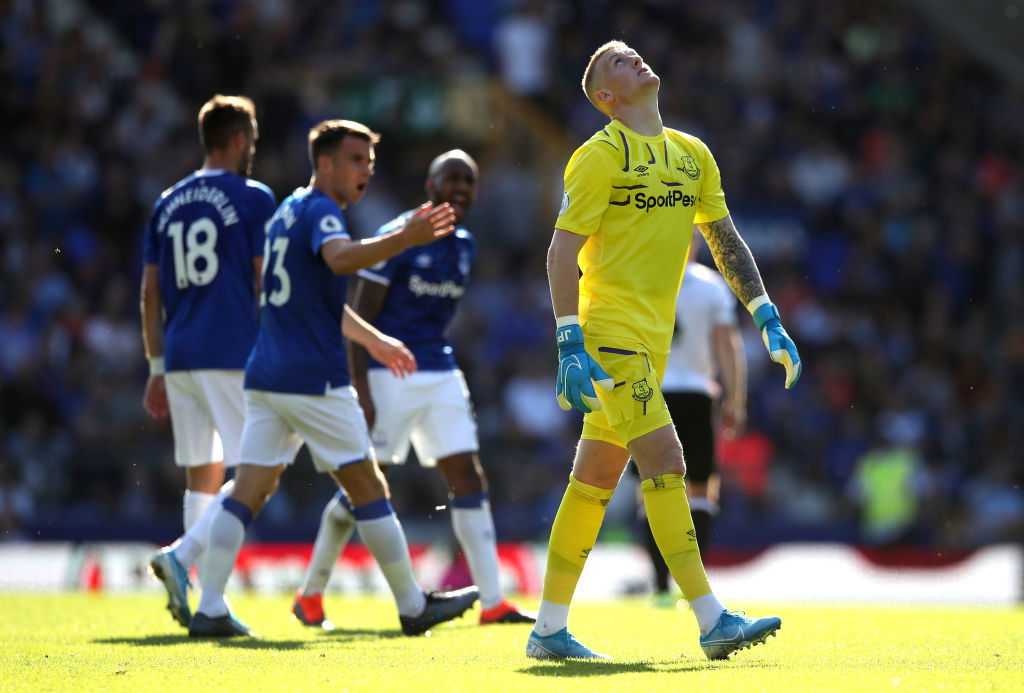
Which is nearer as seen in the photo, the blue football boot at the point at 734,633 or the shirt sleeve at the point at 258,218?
the blue football boot at the point at 734,633

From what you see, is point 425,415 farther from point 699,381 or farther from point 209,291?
point 699,381

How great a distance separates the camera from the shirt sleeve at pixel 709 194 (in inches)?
252

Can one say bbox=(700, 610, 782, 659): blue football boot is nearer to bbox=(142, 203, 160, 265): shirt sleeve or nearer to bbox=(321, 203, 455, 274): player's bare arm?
bbox=(321, 203, 455, 274): player's bare arm

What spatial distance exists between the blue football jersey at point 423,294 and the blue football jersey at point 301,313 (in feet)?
4.03

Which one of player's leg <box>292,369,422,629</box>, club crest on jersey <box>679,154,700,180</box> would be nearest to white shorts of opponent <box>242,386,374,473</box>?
player's leg <box>292,369,422,629</box>

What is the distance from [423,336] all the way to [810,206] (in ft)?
40.1

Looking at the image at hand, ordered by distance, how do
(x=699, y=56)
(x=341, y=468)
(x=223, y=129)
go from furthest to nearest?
1. (x=699, y=56)
2. (x=223, y=129)
3. (x=341, y=468)

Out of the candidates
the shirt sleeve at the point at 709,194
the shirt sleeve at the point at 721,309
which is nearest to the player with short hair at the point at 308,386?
the shirt sleeve at the point at 709,194

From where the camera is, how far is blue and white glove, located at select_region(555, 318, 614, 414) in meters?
5.78

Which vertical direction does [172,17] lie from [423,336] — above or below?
above

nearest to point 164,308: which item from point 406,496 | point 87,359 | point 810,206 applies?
point 406,496

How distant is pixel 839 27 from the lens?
21781 millimetres

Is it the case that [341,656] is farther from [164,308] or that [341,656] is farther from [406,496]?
[406,496]

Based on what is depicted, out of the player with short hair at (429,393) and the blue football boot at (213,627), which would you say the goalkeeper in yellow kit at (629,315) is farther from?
the player with short hair at (429,393)
